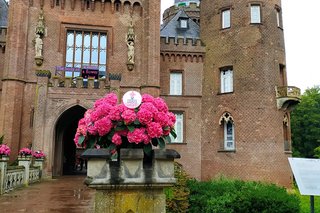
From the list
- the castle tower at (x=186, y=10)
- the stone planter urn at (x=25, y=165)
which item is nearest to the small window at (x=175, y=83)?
the stone planter urn at (x=25, y=165)

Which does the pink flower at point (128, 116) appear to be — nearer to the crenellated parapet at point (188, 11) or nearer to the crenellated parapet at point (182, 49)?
the crenellated parapet at point (182, 49)

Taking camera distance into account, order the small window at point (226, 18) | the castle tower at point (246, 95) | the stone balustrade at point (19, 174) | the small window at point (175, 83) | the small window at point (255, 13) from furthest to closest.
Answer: the small window at point (175, 83), the small window at point (226, 18), the small window at point (255, 13), the castle tower at point (246, 95), the stone balustrade at point (19, 174)

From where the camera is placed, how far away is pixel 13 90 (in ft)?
62.8

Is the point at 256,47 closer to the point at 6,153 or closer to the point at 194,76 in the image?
the point at 194,76

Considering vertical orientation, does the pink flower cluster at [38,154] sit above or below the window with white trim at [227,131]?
below

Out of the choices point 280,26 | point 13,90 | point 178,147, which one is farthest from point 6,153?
point 280,26

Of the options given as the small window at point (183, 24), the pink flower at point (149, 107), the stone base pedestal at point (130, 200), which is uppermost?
the small window at point (183, 24)

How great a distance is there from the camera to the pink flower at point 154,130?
15.8 feet

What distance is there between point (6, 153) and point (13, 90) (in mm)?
8132

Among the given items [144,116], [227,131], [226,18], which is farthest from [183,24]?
[144,116]

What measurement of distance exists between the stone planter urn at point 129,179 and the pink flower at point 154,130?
27 cm

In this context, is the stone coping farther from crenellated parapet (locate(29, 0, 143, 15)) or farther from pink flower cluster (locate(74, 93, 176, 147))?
crenellated parapet (locate(29, 0, 143, 15))

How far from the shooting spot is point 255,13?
2239cm

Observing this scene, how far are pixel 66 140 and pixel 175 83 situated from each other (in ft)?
32.8
